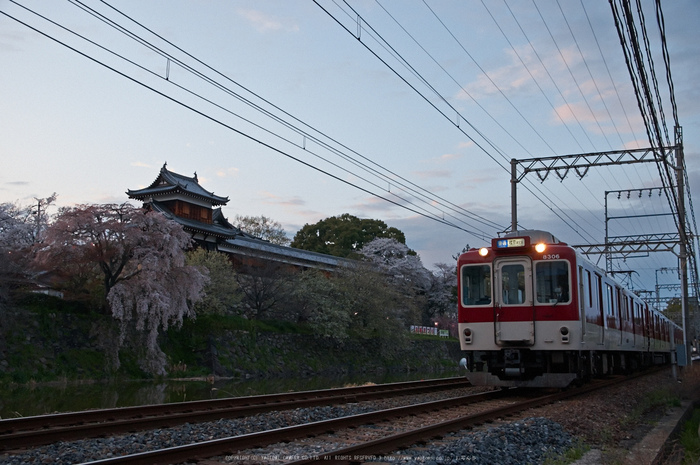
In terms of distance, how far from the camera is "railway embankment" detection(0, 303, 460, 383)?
2347 cm

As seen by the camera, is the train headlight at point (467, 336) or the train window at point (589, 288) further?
the train window at point (589, 288)

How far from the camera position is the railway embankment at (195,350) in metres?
23.5

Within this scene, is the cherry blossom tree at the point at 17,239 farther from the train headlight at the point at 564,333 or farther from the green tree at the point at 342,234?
the green tree at the point at 342,234

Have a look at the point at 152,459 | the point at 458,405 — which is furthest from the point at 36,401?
the point at 152,459

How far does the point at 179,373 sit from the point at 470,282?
17.7 metres

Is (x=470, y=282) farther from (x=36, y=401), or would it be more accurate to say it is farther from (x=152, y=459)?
(x=36, y=401)

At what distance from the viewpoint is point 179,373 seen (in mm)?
26938

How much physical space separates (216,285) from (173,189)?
926 cm

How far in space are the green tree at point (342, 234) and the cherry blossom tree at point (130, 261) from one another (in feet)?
107

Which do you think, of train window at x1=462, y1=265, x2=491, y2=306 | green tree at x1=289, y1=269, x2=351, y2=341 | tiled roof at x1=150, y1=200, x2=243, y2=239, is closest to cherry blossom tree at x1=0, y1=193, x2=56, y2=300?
tiled roof at x1=150, y1=200, x2=243, y2=239

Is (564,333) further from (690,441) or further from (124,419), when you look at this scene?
(124,419)

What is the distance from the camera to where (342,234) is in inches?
2370

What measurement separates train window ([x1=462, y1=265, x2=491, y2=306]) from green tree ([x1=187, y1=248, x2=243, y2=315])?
793 inches

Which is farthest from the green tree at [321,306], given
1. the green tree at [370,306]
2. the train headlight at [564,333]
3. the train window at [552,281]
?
the train headlight at [564,333]
